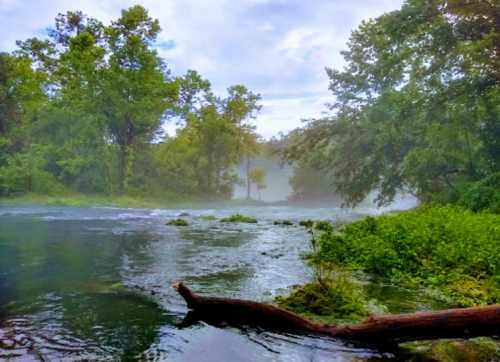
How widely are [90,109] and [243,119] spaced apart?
887 inches

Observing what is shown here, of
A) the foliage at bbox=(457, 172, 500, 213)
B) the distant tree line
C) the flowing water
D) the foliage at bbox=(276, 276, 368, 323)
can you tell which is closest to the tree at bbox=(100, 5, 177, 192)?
the distant tree line

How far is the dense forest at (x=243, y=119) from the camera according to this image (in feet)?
70.2

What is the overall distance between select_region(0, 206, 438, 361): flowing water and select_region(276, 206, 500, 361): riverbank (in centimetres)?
52

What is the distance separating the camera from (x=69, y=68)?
4769 cm

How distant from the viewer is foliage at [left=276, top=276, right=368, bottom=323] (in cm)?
654

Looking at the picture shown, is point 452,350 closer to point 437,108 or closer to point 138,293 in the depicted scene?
point 138,293

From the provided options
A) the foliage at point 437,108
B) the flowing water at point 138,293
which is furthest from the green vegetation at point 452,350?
the foliage at point 437,108

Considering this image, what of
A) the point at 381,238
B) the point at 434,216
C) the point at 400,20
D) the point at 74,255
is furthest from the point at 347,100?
the point at 74,255

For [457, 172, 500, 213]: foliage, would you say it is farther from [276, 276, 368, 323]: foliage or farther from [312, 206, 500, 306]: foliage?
[276, 276, 368, 323]: foliage

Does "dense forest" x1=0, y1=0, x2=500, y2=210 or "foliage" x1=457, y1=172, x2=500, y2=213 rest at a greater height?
"dense forest" x1=0, y1=0, x2=500, y2=210

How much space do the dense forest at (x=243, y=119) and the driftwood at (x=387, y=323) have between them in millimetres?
13884

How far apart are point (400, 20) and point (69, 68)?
128 feet

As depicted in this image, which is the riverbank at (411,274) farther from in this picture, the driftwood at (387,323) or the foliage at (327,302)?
the driftwood at (387,323)

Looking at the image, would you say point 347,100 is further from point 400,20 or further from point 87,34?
point 87,34
